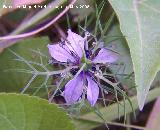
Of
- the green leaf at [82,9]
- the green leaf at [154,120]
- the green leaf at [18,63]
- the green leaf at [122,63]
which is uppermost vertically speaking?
the green leaf at [82,9]

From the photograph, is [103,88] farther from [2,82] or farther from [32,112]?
[2,82]

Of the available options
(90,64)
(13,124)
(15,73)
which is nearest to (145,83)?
(90,64)

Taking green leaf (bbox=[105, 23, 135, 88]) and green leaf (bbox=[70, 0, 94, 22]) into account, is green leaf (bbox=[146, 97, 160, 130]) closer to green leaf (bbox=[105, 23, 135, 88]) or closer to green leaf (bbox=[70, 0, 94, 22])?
green leaf (bbox=[105, 23, 135, 88])

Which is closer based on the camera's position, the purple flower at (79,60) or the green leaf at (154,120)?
the purple flower at (79,60)

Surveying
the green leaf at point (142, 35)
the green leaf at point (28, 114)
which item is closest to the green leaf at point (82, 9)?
the green leaf at point (142, 35)

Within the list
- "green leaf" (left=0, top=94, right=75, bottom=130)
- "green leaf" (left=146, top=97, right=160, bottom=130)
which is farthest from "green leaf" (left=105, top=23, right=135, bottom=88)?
"green leaf" (left=0, top=94, right=75, bottom=130)

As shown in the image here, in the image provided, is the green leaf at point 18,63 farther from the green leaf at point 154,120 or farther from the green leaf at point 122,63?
the green leaf at point 154,120

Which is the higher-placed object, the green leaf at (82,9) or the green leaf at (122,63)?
the green leaf at (82,9)
